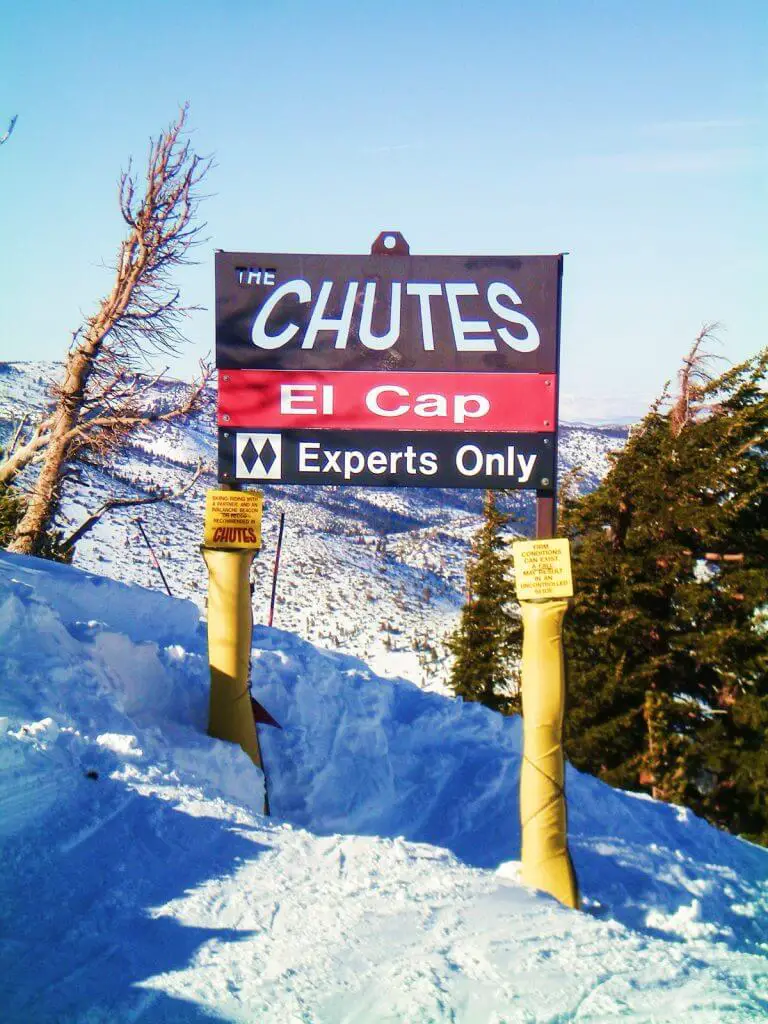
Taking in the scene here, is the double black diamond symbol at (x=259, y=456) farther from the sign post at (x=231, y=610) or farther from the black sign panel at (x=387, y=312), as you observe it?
the black sign panel at (x=387, y=312)

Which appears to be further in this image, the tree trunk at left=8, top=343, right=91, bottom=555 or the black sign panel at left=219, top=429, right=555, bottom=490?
the tree trunk at left=8, top=343, right=91, bottom=555

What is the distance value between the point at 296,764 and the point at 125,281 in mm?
13561

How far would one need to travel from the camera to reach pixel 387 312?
8.84 m

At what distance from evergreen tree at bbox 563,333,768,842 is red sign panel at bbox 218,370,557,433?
18337 mm

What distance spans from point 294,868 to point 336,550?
9519 centimetres

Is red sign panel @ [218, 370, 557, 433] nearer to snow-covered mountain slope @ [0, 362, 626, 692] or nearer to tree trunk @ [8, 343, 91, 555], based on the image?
tree trunk @ [8, 343, 91, 555]

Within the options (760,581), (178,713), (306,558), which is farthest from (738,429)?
(306,558)

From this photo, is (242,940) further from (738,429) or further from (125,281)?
(738,429)

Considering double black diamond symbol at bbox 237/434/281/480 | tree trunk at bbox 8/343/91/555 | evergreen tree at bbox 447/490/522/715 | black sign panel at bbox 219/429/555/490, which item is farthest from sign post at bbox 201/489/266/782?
evergreen tree at bbox 447/490/522/715

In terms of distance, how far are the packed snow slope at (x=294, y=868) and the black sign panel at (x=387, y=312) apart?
3.46 meters

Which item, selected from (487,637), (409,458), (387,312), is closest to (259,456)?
(409,458)

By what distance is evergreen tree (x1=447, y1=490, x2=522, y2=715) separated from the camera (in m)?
30.4

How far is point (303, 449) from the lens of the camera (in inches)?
349

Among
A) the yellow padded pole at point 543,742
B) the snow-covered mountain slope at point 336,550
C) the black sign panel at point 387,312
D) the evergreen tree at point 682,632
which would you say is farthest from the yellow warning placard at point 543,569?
the snow-covered mountain slope at point 336,550
